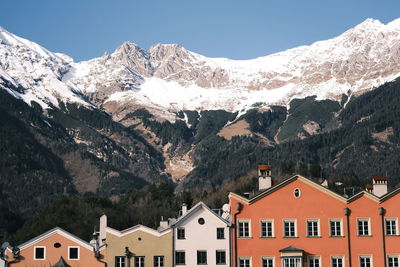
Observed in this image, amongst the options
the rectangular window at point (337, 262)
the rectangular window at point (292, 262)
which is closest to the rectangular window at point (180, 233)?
the rectangular window at point (292, 262)

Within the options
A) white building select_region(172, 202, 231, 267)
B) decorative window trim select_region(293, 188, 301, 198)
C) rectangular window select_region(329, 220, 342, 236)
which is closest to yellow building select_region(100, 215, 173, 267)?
white building select_region(172, 202, 231, 267)

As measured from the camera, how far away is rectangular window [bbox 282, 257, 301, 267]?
87.6 m

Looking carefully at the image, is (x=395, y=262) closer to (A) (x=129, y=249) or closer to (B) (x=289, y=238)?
(B) (x=289, y=238)

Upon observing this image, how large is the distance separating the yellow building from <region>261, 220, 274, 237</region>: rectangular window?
10.7m

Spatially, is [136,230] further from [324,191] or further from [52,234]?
[324,191]

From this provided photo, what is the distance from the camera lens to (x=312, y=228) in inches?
3516

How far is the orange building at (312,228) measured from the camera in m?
88.3

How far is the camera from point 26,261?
299ft

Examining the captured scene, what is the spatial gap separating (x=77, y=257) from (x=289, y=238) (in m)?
25.0

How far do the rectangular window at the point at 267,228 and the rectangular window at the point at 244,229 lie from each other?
5.65 feet

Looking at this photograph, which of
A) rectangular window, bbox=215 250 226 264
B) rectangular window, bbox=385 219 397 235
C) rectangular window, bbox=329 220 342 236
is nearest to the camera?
rectangular window, bbox=215 250 226 264

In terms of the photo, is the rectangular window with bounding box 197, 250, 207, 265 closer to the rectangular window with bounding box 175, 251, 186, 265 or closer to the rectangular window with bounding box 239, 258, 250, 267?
the rectangular window with bounding box 175, 251, 186, 265

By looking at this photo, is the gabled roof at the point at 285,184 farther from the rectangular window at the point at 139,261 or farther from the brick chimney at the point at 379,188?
the rectangular window at the point at 139,261

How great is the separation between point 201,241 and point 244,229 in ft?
17.0
